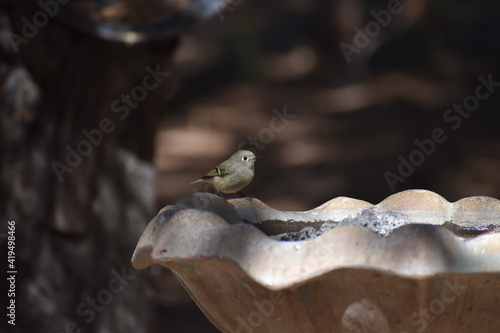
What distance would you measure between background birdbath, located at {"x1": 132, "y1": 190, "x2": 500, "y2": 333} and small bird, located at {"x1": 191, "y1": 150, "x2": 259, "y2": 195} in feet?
4.57

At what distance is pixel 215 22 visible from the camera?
17.0 meters

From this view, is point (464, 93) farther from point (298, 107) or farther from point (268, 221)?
point (268, 221)

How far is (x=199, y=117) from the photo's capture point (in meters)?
13.2

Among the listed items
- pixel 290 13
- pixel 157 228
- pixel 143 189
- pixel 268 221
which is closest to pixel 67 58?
pixel 143 189

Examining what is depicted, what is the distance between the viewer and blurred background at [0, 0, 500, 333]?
4945mm

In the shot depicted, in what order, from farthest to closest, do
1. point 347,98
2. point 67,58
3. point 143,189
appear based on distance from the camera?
1. point 347,98
2. point 143,189
3. point 67,58

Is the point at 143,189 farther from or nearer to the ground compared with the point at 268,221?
nearer to the ground

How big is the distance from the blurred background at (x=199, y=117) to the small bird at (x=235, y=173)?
129 centimetres

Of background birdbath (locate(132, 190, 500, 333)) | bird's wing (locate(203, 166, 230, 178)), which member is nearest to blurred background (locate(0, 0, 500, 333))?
bird's wing (locate(203, 166, 230, 178))

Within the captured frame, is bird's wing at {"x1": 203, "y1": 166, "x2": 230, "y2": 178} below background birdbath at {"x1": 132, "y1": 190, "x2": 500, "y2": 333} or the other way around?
below

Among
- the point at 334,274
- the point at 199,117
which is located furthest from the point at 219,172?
the point at 199,117

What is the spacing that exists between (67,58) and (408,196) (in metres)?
2.72

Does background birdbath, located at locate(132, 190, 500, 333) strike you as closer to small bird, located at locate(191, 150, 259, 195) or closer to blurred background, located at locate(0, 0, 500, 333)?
small bird, located at locate(191, 150, 259, 195)

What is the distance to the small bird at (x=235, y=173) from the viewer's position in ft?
13.4
